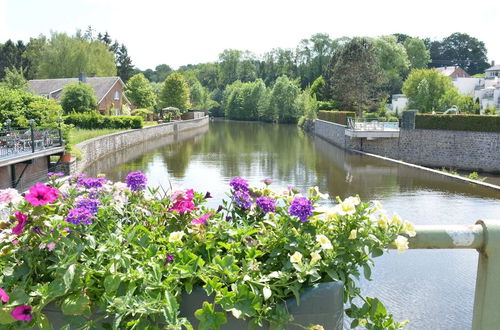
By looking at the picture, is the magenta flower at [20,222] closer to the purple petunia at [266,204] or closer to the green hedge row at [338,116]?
the purple petunia at [266,204]

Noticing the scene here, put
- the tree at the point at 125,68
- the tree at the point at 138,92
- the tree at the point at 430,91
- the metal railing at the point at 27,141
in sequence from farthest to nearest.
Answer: the tree at the point at 125,68 < the tree at the point at 138,92 < the tree at the point at 430,91 < the metal railing at the point at 27,141

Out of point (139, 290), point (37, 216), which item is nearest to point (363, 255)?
point (139, 290)

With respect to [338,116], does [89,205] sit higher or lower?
higher

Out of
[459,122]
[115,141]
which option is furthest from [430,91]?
[115,141]

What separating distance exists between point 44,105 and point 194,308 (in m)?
21.5

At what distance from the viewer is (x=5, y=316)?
1268 mm

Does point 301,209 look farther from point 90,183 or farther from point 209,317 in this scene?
point 90,183

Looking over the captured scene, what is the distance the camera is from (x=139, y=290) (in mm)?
1334

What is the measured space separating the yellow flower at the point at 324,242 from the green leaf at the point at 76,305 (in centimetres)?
67

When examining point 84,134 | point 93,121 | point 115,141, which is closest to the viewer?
point 84,134

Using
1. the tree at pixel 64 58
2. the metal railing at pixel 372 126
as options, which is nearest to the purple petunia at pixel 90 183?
the metal railing at pixel 372 126

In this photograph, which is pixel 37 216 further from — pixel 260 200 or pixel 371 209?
pixel 371 209

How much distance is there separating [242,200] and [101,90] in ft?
150

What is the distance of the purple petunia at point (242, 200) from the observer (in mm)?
1740
